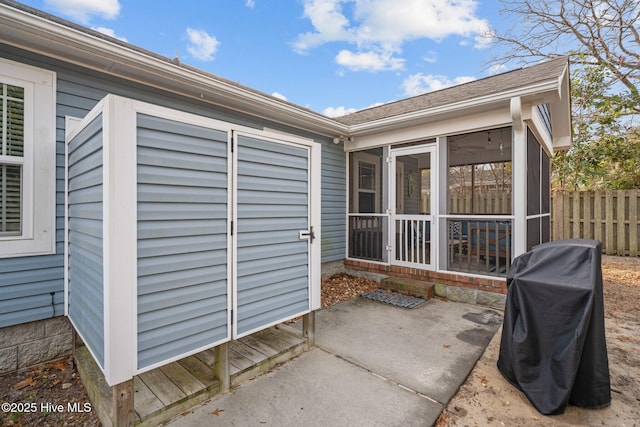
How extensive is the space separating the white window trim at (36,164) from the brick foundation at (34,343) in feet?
2.16

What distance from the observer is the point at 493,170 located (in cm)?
1510

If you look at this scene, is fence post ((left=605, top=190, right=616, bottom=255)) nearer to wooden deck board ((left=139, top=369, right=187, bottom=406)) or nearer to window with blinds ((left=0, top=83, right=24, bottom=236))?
wooden deck board ((left=139, top=369, right=187, bottom=406))

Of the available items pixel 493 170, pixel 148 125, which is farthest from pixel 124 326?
pixel 493 170

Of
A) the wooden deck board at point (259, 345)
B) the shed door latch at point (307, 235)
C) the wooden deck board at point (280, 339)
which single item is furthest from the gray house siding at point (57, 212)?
the shed door latch at point (307, 235)

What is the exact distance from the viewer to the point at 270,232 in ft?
8.51

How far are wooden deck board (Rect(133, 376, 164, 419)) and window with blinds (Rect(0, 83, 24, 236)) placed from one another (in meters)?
1.78

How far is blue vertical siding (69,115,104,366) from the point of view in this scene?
1845 millimetres

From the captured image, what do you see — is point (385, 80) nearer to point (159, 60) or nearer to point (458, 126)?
point (458, 126)

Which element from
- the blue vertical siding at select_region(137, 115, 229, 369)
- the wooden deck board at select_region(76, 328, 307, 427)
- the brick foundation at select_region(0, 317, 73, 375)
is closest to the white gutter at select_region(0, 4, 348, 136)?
the blue vertical siding at select_region(137, 115, 229, 369)

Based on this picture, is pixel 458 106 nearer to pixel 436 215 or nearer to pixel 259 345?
pixel 436 215

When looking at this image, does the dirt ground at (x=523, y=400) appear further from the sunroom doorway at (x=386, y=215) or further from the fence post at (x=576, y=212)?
the fence post at (x=576, y=212)

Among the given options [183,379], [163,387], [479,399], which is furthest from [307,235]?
[479,399]

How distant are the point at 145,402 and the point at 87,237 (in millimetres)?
1185

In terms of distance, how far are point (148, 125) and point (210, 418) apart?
75.7 inches
